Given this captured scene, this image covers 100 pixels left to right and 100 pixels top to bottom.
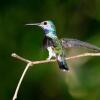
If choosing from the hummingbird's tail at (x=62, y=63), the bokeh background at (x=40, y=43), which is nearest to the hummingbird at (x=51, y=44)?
the hummingbird's tail at (x=62, y=63)

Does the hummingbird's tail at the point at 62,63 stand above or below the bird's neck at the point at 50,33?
below

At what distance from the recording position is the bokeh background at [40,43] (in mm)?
2297

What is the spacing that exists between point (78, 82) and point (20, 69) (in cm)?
33

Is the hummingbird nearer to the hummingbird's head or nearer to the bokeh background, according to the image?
the hummingbird's head

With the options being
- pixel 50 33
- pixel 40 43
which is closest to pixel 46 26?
pixel 50 33

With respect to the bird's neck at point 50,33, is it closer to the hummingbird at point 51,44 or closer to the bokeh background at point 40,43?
the hummingbird at point 51,44

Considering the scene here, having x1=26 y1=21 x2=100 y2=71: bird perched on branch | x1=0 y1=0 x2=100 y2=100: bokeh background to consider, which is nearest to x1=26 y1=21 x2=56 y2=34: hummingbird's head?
x1=26 y1=21 x2=100 y2=71: bird perched on branch

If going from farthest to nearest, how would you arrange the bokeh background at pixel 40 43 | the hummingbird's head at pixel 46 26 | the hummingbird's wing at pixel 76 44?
the bokeh background at pixel 40 43, the hummingbird's head at pixel 46 26, the hummingbird's wing at pixel 76 44

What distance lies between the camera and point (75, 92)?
2.37m

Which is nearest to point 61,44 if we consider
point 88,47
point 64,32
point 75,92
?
point 88,47

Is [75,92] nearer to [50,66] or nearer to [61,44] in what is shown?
[50,66]

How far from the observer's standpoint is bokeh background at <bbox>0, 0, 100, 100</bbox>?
230 cm

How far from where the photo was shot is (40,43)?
2244mm

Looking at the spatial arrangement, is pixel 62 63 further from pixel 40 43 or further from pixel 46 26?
pixel 40 43
